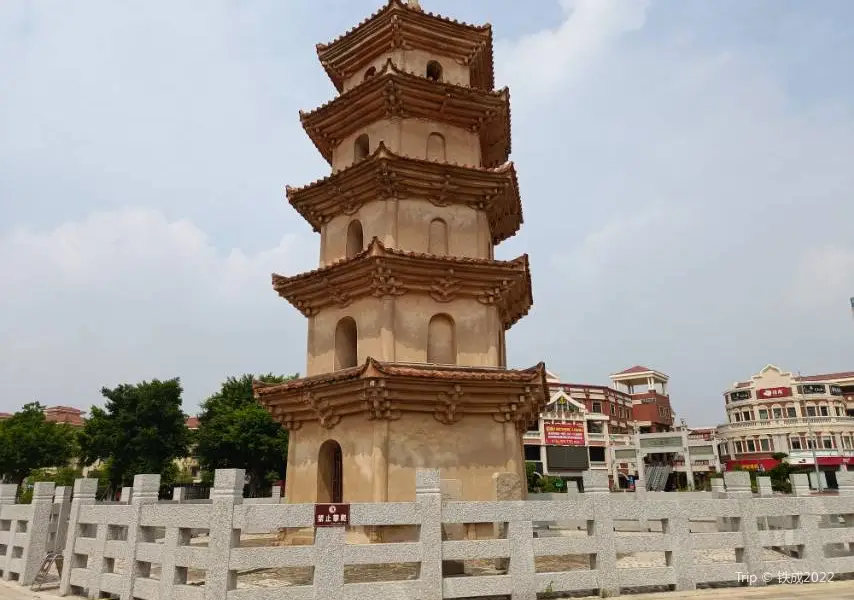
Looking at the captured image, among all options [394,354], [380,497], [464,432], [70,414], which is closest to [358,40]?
[394,354]

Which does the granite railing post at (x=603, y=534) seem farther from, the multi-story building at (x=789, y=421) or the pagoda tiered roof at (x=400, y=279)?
the multi-story building at (x=789, y=421)

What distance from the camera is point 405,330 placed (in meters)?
16.1

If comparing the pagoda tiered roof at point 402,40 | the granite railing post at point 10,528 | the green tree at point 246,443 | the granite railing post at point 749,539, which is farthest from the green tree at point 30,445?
the granite railing post at point 749,539

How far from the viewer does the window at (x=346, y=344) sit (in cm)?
1709

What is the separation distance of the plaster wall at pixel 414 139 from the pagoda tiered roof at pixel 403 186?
1.37m

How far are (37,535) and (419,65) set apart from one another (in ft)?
56.1

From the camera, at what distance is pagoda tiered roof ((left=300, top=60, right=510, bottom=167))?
18.2m

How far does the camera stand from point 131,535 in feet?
36.8

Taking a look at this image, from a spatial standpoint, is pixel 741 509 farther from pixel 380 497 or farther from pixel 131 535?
pixel 131 535

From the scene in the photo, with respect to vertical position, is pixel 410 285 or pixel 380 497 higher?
pixel 410 285

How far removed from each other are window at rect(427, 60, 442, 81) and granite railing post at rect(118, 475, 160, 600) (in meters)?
15.0

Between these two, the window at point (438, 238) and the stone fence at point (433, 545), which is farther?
the window at point (438, 238)

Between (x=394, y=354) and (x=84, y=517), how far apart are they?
788cm

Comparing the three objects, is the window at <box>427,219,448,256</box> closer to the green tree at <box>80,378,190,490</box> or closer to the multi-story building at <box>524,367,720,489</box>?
the green tree at <box>80,378,190,490</box>
